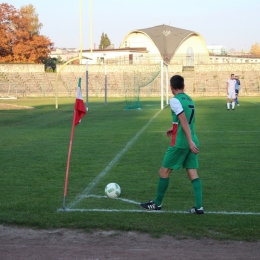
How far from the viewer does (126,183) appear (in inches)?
377

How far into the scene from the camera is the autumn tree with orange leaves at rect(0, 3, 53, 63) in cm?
7619

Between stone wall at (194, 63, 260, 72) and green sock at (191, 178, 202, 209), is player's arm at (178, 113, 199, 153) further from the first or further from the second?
stone wall at (194, 63, 260, 72)

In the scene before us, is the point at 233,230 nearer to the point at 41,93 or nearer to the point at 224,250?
the point at 224,250

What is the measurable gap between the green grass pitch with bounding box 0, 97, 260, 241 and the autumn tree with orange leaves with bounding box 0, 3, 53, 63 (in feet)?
196

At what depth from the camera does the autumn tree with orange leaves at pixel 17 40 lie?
76188 millimetres

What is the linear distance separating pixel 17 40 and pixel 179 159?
7308 centimetres

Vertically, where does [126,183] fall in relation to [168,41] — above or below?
below

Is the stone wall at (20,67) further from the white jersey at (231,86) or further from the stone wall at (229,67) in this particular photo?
the white jersey at (231,86)

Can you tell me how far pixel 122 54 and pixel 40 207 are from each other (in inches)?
3080

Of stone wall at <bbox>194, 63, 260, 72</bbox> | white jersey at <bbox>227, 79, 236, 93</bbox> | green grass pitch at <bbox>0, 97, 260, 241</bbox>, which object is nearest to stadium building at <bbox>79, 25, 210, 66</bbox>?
stone wall at <bbox>194, 63, 260, 72</bbox>

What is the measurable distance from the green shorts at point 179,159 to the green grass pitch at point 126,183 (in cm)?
64

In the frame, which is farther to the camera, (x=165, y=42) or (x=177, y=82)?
(x=165, y=42)

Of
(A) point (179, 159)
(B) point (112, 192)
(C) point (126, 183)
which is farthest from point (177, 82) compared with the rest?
(C) point (126, 183)

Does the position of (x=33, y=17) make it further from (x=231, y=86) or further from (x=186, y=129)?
(x=186, y=129)
